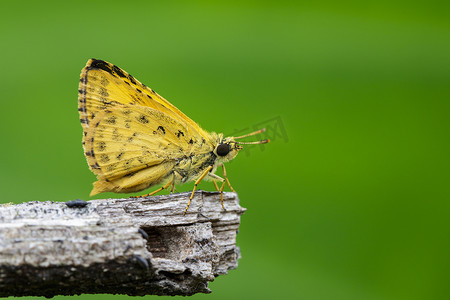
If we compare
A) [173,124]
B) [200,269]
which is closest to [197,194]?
[200,269]

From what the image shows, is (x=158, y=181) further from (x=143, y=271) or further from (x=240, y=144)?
(x=143, y=271)

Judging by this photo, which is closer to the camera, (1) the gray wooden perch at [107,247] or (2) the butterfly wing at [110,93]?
(1) the gray wooden perch at [107,247]

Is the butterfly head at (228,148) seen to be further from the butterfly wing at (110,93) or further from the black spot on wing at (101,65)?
the black spot on wing at (101,65)

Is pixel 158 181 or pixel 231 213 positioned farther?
pixel 158 181

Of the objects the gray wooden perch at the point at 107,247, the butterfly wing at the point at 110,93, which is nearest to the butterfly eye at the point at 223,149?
the butterfly wing at the point at 110,93

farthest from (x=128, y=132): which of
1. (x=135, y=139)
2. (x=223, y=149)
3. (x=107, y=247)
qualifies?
(x=107, y=247)

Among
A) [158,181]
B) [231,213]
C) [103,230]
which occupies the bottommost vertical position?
[103,230]

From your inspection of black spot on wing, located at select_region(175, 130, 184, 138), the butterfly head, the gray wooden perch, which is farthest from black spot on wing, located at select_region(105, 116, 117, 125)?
the gray wooden perch
